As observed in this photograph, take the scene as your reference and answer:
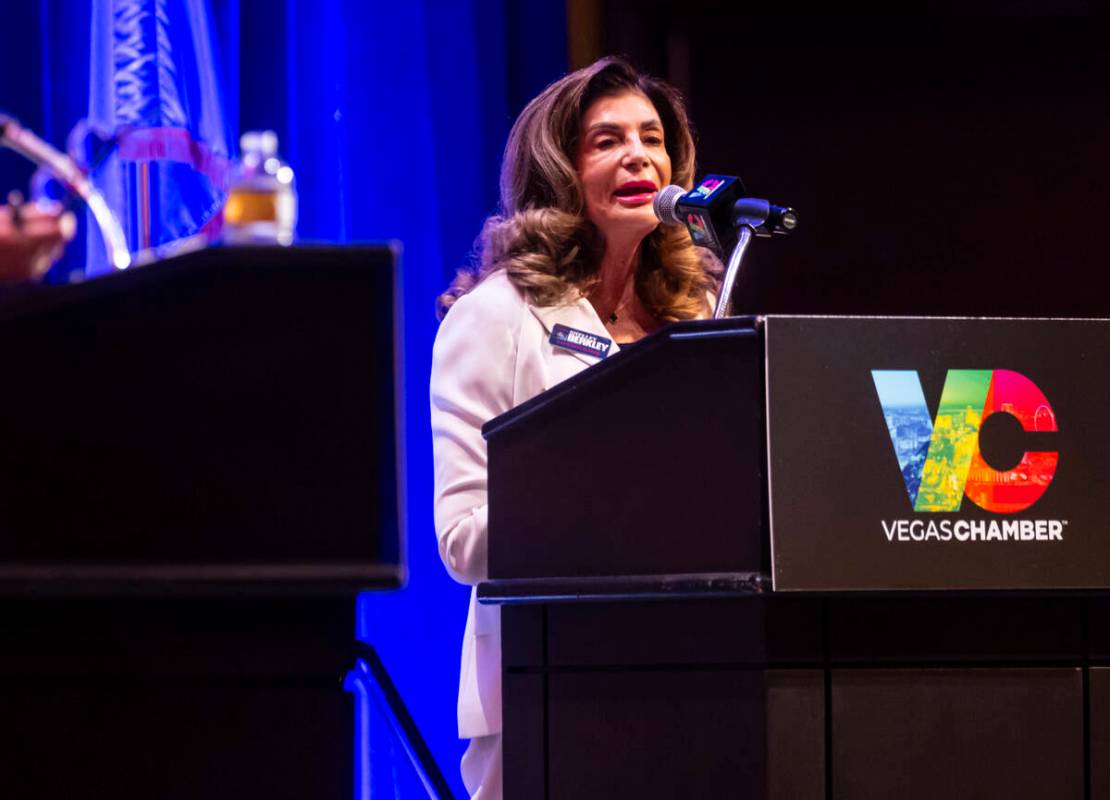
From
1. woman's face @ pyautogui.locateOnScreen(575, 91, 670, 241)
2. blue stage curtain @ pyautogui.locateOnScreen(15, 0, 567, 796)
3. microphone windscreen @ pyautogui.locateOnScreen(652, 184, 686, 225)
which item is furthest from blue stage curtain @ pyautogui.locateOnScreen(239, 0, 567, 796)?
microphone windscreen @ pyautogui.locateOnScreen(652, 184, 686, 225)

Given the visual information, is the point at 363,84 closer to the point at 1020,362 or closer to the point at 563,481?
the point at 563,481

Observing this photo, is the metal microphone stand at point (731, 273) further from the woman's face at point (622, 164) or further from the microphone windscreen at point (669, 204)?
the woman's face at point (622, 164)

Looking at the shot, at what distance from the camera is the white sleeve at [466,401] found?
192 cm

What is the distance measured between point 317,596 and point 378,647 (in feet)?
5.65

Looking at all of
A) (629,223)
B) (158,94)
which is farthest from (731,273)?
(158,94)

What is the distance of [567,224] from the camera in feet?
7.30

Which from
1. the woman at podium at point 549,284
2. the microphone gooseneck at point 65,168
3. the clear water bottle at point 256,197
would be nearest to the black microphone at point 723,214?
the woman at podium at point 549,284

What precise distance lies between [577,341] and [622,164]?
13.7 inches

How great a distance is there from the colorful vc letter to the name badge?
2.67ft

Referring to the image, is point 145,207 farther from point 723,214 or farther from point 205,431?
point 723,214

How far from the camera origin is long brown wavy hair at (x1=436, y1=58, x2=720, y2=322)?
221 cm

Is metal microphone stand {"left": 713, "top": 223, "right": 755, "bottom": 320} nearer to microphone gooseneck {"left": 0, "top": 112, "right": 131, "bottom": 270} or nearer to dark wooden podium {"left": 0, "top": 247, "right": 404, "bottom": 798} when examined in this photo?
dark wooden podium {"left": 0, "top": 247, "right": 404, "bottom": 798}

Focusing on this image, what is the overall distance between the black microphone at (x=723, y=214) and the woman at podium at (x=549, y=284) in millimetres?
338

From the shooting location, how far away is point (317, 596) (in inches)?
45.1
